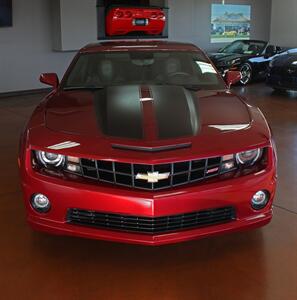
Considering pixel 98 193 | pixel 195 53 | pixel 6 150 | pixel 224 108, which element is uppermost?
pixel 195 53

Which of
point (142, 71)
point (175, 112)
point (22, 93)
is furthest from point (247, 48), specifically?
point (175, 112)

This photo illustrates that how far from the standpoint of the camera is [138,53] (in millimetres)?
3545

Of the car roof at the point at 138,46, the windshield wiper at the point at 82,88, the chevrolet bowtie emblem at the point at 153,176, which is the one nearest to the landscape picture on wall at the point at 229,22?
the car roof at the point at 138,46

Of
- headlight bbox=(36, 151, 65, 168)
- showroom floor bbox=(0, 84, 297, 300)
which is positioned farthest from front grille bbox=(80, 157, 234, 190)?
showroom floor bbox=(0, 84, 297, 300)

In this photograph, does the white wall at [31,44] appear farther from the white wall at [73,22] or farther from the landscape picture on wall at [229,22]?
the landscape picture on wall at [229,22]

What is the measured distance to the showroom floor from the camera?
222 cm

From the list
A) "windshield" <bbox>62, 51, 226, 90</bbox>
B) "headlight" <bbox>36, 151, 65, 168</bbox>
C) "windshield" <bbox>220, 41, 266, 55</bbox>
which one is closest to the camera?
"headlight" <bbox>36, 151, 65, 168</bbox>

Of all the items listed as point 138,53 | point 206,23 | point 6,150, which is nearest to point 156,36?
point 206,23

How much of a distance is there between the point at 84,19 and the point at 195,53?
19.5ft

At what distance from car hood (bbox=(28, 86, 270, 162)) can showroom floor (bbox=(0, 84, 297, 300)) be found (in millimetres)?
666

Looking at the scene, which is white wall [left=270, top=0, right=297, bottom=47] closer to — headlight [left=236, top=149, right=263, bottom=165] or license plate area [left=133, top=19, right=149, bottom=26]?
license plate area [left=133, top=19, right=149, bottom=26]

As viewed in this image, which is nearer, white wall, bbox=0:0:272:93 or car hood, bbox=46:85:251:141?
car hood, bbox=46:85:251:141

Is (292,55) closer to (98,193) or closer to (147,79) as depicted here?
(147,79)

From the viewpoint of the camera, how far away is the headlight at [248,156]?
7.86ft
